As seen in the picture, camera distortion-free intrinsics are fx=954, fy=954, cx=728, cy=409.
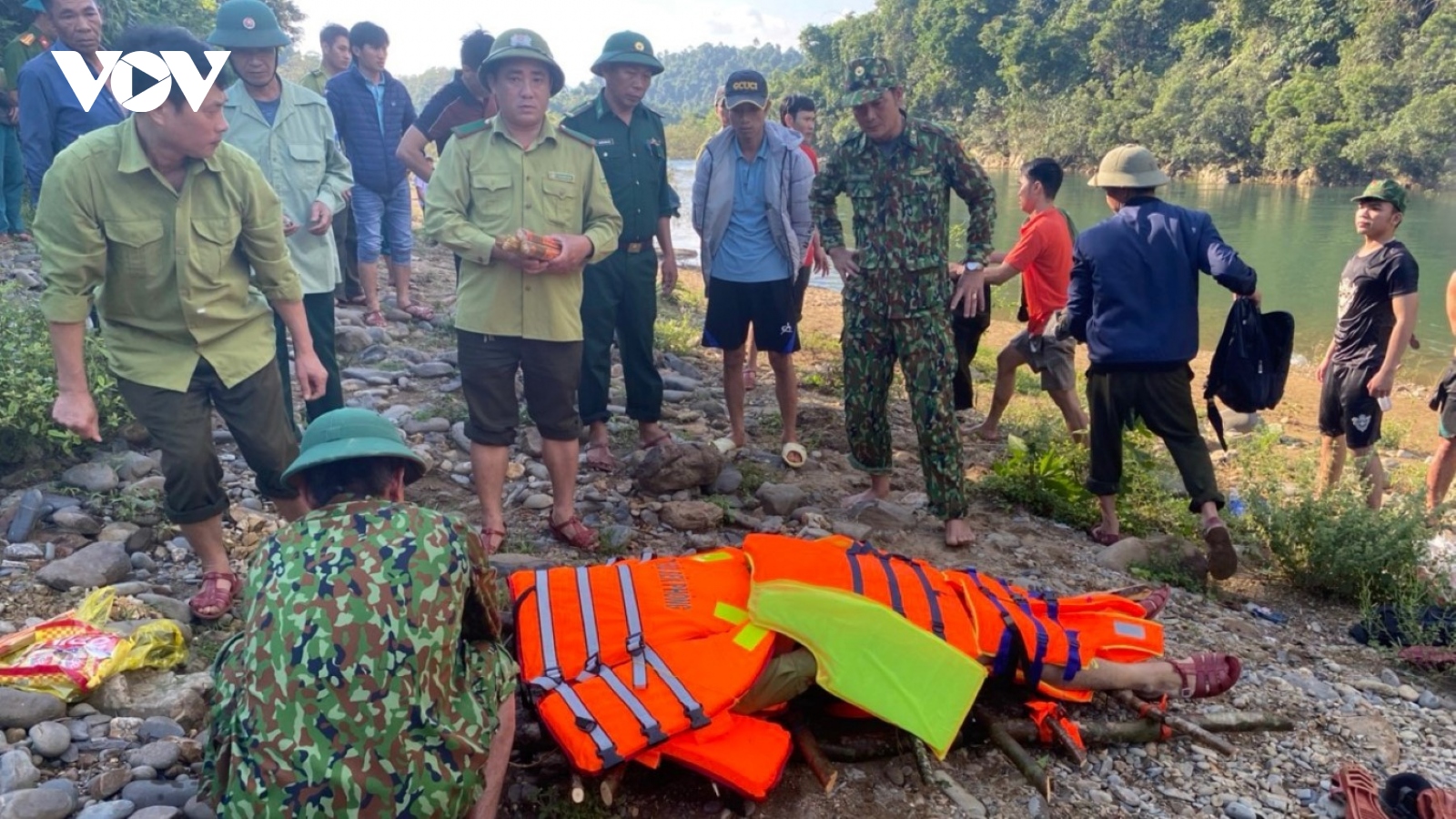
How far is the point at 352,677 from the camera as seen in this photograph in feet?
6.43

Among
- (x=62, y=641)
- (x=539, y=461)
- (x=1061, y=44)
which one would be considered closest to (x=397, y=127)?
(x=539, y=461)

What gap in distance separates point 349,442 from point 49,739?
1243 millimetres

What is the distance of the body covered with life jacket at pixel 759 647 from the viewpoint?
2553 mm

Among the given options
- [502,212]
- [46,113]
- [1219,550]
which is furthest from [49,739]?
[1219,550]

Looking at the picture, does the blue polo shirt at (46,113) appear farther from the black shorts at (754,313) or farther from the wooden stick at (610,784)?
the wooden stick at (610,784)

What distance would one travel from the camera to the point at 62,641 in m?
2.81

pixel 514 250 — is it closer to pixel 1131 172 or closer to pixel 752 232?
pixel 752 232

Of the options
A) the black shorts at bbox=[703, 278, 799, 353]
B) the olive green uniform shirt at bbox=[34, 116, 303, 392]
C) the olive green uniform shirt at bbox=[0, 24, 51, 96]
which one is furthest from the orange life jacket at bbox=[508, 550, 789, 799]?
the olive green uniform shirt at bbox=[0, 24, 51, 96]

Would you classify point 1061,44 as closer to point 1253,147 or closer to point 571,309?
point 1253,147

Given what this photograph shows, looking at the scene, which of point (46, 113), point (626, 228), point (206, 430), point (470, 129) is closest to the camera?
point (206, 430)

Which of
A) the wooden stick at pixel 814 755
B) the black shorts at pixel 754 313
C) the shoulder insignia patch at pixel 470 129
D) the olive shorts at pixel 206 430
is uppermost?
the shoulder insignia patch at pixel 470 129

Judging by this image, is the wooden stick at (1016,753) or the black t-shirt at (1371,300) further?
the black t-shirt at (1371,300)

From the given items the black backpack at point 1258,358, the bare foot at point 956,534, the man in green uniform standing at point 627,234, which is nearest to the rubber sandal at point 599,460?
the man in green uniform standing at point 627,234

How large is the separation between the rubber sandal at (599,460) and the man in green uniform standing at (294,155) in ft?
4.24
